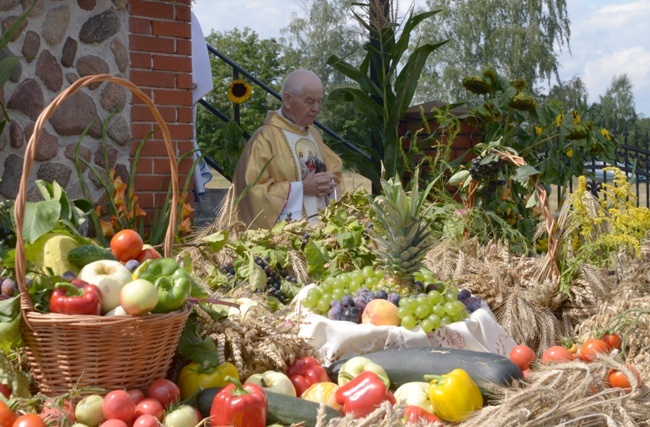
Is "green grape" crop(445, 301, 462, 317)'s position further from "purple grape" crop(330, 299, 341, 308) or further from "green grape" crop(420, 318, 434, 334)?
"purple grape" crop(330, 299, 341, 308)

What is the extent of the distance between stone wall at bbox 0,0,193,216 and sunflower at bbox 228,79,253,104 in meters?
1.93

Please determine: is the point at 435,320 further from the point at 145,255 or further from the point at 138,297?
the point at 138,297

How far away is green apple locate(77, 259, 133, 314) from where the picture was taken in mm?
2365

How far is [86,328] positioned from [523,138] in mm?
4810

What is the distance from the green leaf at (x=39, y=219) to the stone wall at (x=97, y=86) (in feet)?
6.06

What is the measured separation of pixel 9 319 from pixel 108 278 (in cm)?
30

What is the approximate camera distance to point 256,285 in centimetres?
373

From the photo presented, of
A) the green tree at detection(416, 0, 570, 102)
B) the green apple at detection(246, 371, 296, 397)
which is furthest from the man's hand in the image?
the green tree at detection(416, 0, 570, 102)

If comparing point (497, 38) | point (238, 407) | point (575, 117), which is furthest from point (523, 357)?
point (497, 38)

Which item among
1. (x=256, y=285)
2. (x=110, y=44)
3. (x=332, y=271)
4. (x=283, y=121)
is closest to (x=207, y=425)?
(x=256, y=285)

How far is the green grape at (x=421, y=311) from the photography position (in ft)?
10.7

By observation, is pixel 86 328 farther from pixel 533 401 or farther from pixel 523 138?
pixel 523 138

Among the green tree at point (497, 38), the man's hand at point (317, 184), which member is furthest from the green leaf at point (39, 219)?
the green tree at point (497, 38)

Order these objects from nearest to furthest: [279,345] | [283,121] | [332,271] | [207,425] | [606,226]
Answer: [207,425] → [279,345] → [332,271] → [606,226] → [283,121]
